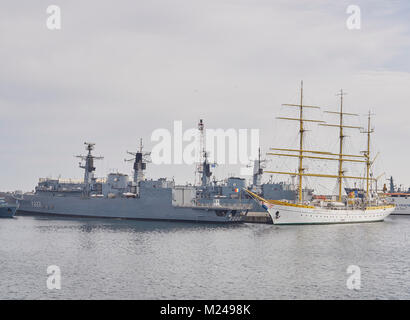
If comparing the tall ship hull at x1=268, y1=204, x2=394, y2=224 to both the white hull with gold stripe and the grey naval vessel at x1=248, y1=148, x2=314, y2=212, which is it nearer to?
the white hull with gold stripe

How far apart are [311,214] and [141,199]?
27.2m

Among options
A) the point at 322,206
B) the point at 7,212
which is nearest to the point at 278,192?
the point at 322,206

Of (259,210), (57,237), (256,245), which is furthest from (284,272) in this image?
(259,210)

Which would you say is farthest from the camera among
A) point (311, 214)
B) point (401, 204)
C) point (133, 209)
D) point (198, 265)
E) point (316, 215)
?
point (401, 204)

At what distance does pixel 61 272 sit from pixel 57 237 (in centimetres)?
2004

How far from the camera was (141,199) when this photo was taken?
→ 77.7 metres

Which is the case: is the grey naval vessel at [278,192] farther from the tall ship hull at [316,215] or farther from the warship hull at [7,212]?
the warship hull at [7,212]

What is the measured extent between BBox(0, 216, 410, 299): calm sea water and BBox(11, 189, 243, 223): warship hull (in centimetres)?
1607

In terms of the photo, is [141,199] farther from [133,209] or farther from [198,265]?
[198,265]

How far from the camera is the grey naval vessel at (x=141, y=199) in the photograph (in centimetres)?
7431

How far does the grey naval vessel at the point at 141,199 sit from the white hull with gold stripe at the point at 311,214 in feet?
15.4

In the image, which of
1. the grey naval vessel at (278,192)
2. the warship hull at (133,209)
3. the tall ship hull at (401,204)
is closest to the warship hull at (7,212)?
the warship hull at (133,209)

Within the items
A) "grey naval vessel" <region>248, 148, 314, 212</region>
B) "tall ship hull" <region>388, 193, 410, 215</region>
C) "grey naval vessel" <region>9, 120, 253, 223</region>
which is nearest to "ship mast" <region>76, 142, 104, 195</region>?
"grey naval vessel" <region>9, 120, 253, 223</region>

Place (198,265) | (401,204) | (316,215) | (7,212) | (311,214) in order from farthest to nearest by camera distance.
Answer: (401,204)
(7,212)
(316,215)
(311,214)
(198,265)
